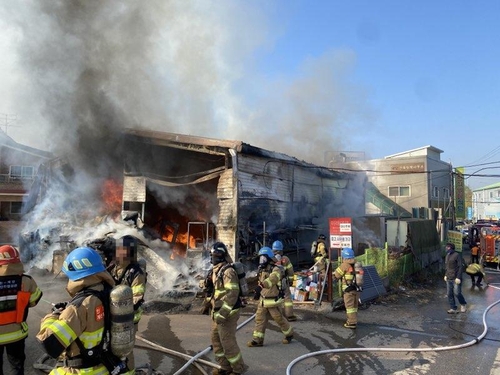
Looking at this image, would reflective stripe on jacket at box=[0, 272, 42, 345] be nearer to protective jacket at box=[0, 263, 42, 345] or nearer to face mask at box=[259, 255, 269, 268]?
protective jacket at box=[0, 263, 42, 345]

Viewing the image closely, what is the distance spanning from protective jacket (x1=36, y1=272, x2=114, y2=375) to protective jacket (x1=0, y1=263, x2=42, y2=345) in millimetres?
1632

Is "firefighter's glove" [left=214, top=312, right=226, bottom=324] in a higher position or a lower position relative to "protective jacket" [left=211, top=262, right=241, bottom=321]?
lower

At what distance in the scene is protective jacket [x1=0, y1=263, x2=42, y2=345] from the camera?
381 centimetres

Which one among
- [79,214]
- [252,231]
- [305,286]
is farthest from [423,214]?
[79,214]

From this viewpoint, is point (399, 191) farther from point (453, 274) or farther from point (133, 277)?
point (133, 277)

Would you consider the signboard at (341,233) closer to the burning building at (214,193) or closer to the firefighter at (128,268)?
the burning building at (214,193)

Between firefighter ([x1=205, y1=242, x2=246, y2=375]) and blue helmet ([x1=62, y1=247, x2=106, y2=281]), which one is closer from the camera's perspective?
blue helmet ([x1=62, y1=247, x2=106, y2=281])

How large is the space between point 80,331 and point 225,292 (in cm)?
231

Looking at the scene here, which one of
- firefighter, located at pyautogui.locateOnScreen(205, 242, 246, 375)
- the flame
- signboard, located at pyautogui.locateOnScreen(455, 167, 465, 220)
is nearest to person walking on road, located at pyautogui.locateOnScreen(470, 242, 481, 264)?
the flame

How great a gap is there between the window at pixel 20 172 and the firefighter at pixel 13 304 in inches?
1017

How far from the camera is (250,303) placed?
30.6 feet

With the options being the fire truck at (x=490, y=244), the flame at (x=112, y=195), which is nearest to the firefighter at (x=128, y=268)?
the flame at (x=112, y=195)

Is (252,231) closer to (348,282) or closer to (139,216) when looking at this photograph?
(139,216)

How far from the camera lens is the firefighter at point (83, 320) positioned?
7.92ft
